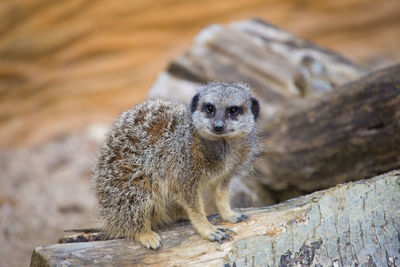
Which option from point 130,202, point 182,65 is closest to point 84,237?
point 130,202

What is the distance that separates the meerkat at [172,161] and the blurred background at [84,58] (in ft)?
9.96

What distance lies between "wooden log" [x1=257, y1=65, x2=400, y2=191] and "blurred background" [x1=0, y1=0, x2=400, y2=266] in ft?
9.50

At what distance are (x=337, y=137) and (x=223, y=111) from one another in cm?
142

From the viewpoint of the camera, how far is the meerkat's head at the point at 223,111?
110 inches

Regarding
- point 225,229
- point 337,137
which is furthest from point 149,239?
point 337,137

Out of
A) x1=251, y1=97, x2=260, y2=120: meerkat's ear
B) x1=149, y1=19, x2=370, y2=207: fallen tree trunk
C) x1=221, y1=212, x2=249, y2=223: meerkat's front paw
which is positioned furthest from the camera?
x1=149, y1=19, x2=370, y2=207: fallen tree trunk

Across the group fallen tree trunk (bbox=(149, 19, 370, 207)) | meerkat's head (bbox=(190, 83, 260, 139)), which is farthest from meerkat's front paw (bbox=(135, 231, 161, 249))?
fallen tree trunk (bbox=(149, 19, 370, 207))

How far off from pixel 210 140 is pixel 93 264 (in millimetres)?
1081

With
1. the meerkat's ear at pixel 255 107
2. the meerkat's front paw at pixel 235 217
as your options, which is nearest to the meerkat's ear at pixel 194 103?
the meerkat's ear at pixel 255 107

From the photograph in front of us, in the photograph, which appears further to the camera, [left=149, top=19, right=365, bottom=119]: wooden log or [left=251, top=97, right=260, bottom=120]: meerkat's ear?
[left=149, top=19, right=365, bottom=119]: wooden log

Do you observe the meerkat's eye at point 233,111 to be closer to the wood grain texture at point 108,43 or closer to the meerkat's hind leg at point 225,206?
the meerkat's hind leg at point 225,206

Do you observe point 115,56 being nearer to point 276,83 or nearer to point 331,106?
point 276,83

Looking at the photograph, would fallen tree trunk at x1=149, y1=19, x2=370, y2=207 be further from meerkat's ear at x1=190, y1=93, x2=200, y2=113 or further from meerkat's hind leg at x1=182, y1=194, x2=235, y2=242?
meerkat's hind leg at x1=182, y1=194, x2=235, y2=242

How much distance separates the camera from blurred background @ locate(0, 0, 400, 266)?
642 centimetres
